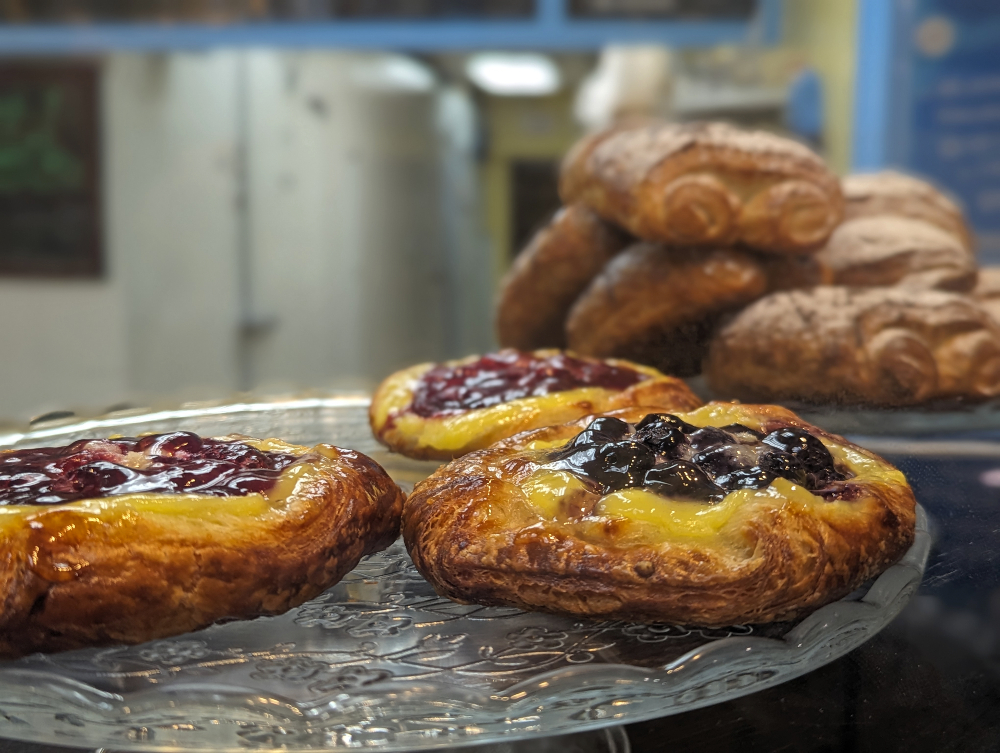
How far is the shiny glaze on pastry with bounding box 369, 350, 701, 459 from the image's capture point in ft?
3.36

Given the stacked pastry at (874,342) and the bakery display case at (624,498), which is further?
the stacked pastry at (874,342)

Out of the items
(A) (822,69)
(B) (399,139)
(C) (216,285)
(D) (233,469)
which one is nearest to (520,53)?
(B) (399,139)

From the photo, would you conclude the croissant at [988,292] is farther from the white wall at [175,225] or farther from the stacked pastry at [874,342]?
the white wall at [175,225]

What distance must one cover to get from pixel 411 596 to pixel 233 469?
7.3 inches

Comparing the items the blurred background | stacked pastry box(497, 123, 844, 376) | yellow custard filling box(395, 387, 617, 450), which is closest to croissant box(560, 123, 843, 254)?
stacked pastry box(497, 123, 844, 376)

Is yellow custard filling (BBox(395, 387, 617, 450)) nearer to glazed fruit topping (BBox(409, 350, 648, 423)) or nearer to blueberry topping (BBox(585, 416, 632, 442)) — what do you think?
glazed fruit topping (BBox(409, 350, 648, 423))

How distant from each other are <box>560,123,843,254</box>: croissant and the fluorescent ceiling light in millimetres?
2052

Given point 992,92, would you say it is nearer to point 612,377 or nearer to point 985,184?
point 985,184

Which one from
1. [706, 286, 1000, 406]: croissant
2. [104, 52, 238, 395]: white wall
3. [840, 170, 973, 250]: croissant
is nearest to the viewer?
[706, 286, 1000, 406]: croissant

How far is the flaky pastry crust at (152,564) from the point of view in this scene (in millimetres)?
633

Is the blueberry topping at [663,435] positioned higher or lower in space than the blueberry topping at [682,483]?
higher

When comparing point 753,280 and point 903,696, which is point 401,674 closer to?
point 903,696

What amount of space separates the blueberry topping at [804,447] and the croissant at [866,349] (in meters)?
0.39

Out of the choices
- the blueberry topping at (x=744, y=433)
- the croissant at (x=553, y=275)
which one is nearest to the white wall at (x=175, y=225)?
the croissant at (x=553, y=275)
